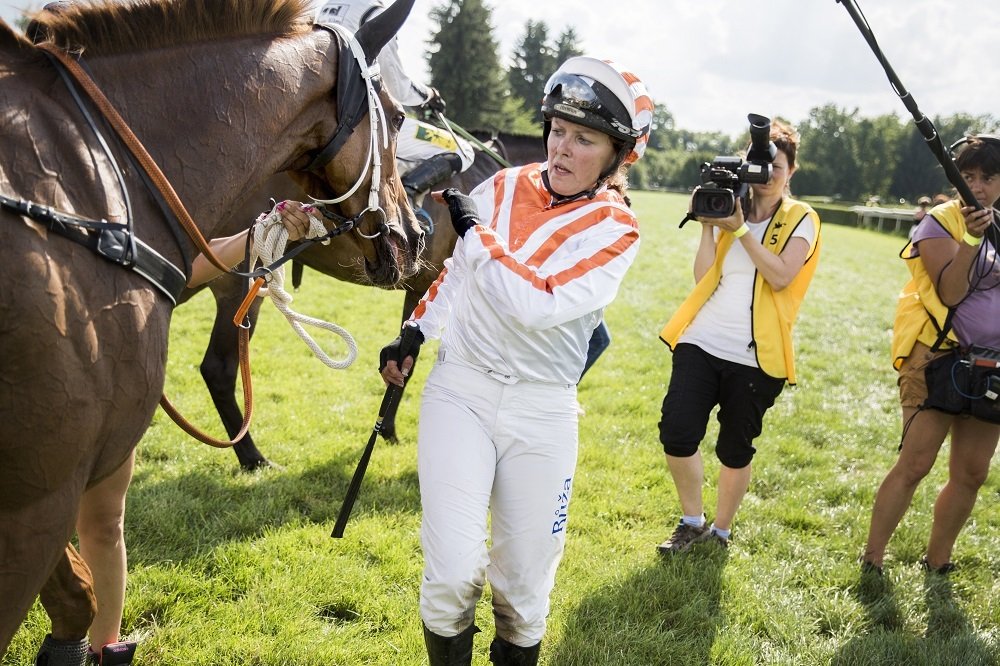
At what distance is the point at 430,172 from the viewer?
5008 millimetres

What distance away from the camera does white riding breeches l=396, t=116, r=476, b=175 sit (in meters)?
5.06

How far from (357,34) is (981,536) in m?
4.74

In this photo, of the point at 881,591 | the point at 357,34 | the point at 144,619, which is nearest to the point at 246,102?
the point at 357,34

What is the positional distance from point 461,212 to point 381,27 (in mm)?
654

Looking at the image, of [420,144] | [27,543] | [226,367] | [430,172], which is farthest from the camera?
[420,144]

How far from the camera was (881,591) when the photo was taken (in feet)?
13.0

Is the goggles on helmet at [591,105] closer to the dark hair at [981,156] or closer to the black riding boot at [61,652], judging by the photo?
the dark hair at [981,156]

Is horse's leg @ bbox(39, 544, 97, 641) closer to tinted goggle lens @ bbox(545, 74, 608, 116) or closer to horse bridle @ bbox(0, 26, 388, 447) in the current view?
horse bridle @ bbox(0, 26, 388, 447)

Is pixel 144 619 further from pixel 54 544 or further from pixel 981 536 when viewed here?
pixel 981 536

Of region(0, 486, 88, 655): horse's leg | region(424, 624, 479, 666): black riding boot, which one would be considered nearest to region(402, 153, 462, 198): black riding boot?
region(424, 624, 479, 666): black riding boot

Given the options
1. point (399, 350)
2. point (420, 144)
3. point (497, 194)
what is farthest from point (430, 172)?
point (399, 350)

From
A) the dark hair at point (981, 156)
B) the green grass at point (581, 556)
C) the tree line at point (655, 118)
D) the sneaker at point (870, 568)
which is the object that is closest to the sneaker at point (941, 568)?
the green grass at point (581, 556)

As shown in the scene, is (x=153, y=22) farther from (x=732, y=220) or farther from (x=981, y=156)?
(x=981, y=156)

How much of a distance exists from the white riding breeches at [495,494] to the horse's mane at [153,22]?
48.9 inches
